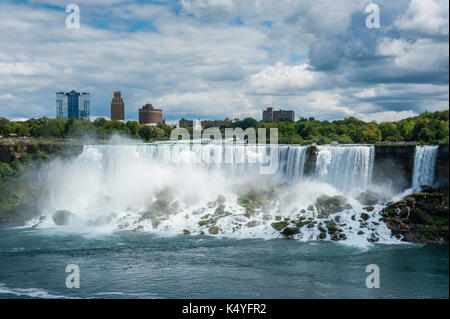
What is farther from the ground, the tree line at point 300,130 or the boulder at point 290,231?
the tree line at point 300,130

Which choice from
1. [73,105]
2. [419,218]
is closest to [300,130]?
[419,218]

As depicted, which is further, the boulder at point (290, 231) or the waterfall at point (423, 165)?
the waterfall at point (423, 165)

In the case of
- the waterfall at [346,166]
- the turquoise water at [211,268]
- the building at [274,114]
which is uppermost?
the building at [274,114]

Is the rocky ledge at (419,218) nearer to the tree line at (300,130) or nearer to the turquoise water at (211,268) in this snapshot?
the turquoise water at (211,268)

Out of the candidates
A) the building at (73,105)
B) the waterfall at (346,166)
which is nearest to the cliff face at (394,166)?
the waterfall at (346,166)
